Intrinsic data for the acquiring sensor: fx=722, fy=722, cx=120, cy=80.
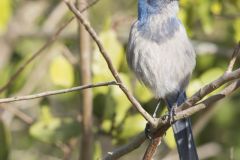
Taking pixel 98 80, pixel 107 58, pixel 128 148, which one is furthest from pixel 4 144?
pixel 107 58

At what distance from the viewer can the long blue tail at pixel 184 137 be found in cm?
340

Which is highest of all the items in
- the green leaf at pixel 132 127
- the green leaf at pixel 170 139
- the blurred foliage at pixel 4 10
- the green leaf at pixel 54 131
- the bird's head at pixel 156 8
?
the blurred foliage at pixel 4 10

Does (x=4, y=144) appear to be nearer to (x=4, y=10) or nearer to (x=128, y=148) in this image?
(x=4, y=10)

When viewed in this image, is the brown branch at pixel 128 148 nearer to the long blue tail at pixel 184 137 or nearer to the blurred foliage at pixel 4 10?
the long blue tail at pixel 184 137

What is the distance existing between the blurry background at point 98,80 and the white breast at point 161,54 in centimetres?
31

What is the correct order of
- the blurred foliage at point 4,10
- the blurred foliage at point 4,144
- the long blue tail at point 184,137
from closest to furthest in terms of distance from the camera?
1. the long blue tail at point 184,137
2. the blurred foliage at point 4,144
3. the blurred foliage at point 4,10

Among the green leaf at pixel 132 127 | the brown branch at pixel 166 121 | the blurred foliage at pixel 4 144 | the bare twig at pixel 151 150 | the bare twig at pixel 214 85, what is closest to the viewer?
the bare twig at pixel 214 85

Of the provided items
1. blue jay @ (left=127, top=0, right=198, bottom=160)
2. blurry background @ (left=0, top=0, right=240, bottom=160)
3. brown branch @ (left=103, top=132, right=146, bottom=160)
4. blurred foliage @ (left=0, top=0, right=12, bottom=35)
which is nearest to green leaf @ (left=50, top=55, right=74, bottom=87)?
blurry background @ (left=0, top=0, right=240, bottom=160)

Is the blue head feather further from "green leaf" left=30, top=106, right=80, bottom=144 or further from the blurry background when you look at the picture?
"green leaf" left=30, top=106, right=80, bottom=144

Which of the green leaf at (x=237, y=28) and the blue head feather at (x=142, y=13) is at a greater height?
the green leaf at (x=237, y=28)

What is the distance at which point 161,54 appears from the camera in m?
3.59

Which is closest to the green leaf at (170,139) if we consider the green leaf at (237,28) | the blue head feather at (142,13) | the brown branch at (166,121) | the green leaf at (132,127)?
the green leaf at (132,127)

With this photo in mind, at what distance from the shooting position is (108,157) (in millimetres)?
2936

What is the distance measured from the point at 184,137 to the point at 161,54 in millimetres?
430
